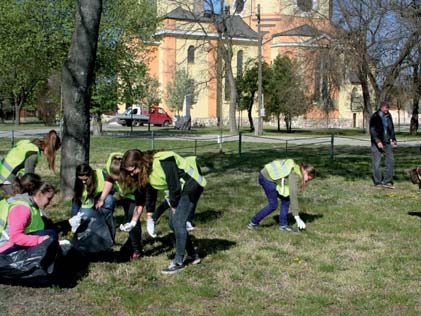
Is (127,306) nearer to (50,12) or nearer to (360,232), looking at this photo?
(360,232)

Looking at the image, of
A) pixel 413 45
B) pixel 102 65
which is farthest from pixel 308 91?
pixel 102 65

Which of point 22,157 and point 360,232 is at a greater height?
point 22,157

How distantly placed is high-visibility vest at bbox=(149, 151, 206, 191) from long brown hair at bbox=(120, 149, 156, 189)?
0.07 m

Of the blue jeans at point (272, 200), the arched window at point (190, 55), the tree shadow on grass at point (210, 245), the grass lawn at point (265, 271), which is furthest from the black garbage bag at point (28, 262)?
the arched window at point (190, 55)

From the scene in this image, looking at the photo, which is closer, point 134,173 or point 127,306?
point 127,306

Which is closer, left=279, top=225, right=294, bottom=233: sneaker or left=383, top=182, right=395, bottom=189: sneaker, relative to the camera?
left=279, top=225, right=294, bottom=233: sneaker

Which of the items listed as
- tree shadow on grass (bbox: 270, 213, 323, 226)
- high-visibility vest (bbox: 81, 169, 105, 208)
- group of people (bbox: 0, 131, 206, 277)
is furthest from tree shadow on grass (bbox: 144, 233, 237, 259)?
tree shadow on grass (bbox: 270, 213, 323, 226)

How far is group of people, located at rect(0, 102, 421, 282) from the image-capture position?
541 cm

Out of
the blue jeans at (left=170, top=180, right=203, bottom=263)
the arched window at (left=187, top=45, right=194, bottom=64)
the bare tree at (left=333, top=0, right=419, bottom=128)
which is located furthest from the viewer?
the arched window at (left=187, top=45, right=194, bottom=64)

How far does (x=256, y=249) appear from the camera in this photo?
279 inches

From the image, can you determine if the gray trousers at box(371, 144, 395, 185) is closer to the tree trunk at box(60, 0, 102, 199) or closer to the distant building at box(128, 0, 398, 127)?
the tree trunk at box(60, 0, 102, 199)

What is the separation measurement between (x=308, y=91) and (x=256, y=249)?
36.8 m

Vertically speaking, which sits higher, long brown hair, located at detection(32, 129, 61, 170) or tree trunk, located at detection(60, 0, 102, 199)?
tree trunk, located at detection(60, 0, 102, 199)

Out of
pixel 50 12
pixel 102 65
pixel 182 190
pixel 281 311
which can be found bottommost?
pixel 281 311
